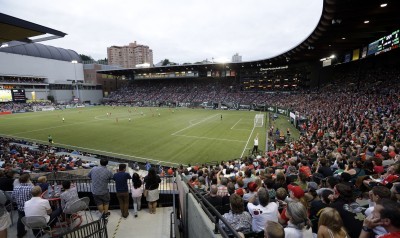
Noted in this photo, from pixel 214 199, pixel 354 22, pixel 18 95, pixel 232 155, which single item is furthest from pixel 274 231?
pixel 18 95

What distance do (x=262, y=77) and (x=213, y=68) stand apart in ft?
54.3

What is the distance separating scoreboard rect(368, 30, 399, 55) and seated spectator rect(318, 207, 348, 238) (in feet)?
87.5

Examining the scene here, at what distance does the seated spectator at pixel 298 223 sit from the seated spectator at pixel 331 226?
260 mm

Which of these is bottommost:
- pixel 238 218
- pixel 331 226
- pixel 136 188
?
pixel 136 188

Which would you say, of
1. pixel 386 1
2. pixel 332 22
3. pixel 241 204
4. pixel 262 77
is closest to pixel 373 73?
pixel 332 22

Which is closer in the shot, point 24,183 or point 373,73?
point 24,183

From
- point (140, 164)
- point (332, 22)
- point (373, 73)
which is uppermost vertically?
point (332, 22)

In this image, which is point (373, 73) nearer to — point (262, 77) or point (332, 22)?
point (332, 22)

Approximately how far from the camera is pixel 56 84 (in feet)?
282

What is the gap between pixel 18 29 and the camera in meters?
10.3

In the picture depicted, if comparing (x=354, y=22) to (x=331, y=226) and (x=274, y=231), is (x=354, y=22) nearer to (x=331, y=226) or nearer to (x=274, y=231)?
(x=331, y=226)

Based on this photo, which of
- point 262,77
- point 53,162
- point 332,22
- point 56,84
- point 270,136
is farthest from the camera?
point 56,84

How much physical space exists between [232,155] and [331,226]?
18.3m

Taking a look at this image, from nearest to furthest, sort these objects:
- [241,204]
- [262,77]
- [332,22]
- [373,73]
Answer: [241,204] → [332,22] → [373,73] → [262,77]
